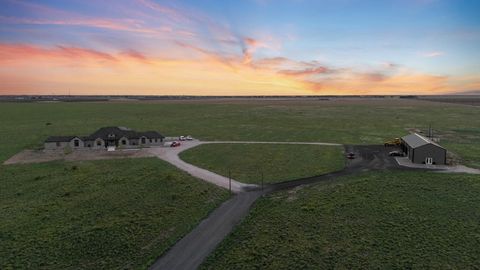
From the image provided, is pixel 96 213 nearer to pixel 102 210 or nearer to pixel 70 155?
pixel 102 210

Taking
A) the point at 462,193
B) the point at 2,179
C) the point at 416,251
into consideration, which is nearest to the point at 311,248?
the point at 416,251

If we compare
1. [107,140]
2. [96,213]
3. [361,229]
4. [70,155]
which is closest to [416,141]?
[361,229]

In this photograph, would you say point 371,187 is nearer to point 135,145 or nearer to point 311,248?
point 311,248

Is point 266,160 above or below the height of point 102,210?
above

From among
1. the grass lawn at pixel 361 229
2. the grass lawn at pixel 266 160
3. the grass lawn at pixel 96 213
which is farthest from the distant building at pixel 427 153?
the grass lawn at pixel 96 213

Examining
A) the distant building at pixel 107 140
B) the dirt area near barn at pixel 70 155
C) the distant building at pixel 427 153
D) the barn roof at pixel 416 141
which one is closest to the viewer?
the distant building at pixel 427 153

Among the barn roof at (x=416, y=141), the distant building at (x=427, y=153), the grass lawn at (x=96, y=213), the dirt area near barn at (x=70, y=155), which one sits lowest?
the grass lawn at (x=96, y=213)

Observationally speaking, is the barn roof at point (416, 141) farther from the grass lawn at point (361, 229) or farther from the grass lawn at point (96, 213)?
the grass lawn at point (96, 213)
